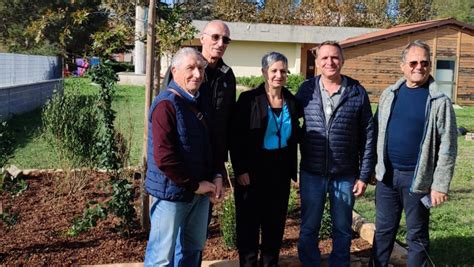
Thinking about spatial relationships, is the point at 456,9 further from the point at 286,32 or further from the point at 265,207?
the point at 265,207

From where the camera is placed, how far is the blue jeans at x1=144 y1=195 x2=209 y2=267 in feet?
10.7

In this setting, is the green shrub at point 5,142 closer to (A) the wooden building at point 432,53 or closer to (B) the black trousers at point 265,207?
(B) the black trousers at point 265,207

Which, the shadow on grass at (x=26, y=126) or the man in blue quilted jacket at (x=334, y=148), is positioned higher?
the man in blue quilted jacket at (x=334, y=148)

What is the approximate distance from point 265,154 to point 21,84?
13.5 meters

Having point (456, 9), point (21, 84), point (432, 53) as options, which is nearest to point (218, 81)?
point (21, 84)

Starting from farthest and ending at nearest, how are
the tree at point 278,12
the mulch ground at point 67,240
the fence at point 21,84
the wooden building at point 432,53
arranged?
the tree at point 278,12 < the wooden building at point 432,53 < the fence at point 21,84 < the mulch ground at point 67,240

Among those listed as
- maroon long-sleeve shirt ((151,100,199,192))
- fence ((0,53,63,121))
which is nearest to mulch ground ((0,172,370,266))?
maroon long-sleeve shirt ((151,100,199,192))

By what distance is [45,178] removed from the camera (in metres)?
6.98

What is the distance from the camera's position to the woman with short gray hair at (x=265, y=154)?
3842 mm

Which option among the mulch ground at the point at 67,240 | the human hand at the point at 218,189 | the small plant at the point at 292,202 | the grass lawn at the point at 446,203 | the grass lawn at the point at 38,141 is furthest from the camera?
the grass lawn at the point at 38,141

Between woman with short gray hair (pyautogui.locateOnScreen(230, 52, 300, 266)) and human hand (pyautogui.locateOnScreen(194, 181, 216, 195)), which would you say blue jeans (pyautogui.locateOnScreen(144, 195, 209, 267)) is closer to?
human hand (pyautogui.locateOnScreen(194, 181, 216, 195))

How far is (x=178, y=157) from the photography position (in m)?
3.12

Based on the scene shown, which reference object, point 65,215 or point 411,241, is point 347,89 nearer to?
point 411,241

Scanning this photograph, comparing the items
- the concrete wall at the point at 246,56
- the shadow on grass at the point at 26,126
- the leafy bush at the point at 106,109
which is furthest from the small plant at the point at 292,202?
the concrete wall at the point at 246,56
